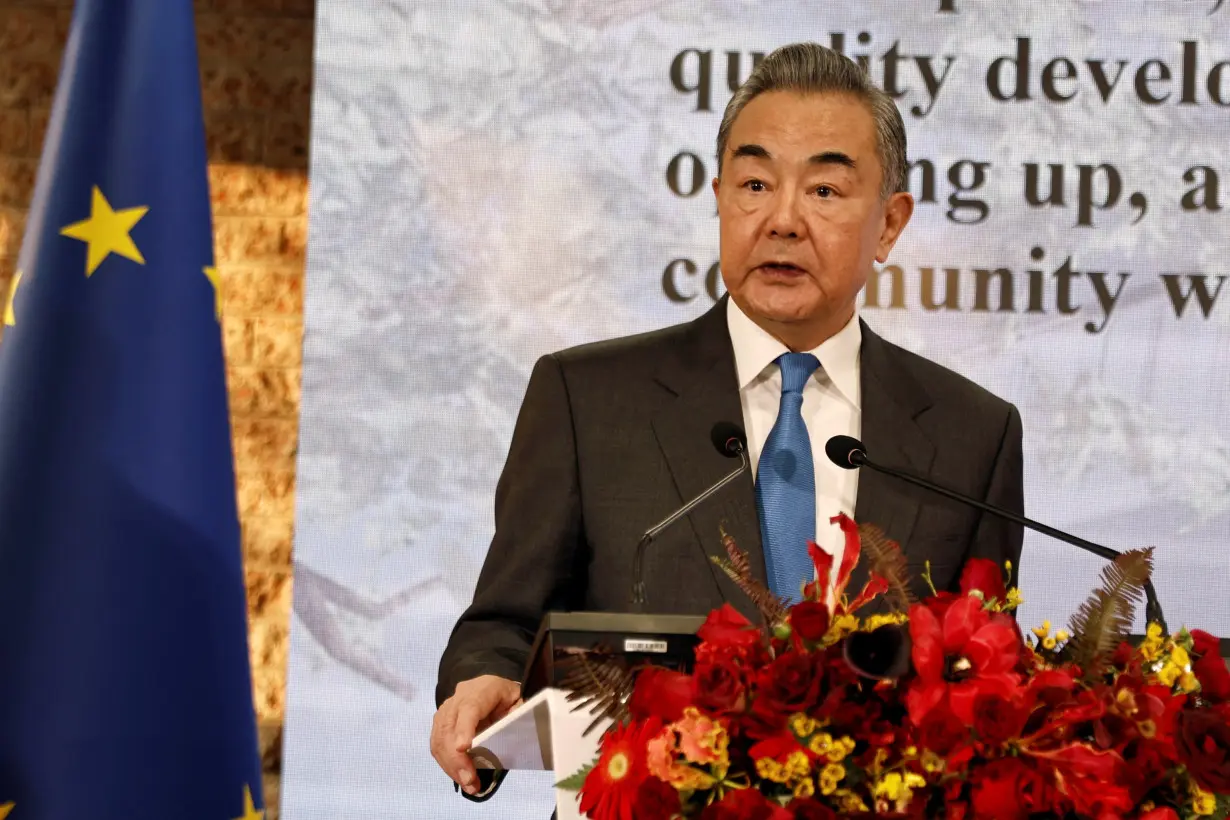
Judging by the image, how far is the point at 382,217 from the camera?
297cm

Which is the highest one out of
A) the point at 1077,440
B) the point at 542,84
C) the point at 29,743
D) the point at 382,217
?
the point at 542,84

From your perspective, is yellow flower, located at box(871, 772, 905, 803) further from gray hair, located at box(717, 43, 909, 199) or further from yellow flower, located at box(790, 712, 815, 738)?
gray hair, located at box(717, 43, 909, 199)

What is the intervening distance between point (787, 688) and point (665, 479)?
102 cm

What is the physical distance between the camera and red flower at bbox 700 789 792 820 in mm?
1038

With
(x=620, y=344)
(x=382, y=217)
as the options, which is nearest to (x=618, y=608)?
(x=620, y=344)

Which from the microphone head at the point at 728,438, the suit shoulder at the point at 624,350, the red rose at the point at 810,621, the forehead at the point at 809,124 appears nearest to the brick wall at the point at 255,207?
the suit shoulder at the point at 624,350

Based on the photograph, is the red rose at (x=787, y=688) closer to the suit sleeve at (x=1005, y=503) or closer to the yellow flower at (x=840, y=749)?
the yellow flower at (x=840, y=749)

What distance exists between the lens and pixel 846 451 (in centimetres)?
163

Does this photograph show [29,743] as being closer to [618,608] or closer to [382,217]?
[618,608]

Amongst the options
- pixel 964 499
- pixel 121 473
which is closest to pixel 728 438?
pixel 964 499

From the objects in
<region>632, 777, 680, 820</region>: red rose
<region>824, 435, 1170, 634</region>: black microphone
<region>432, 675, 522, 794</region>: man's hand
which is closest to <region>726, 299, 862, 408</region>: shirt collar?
<region>824, 435, 1170, 634</region>: black microphone

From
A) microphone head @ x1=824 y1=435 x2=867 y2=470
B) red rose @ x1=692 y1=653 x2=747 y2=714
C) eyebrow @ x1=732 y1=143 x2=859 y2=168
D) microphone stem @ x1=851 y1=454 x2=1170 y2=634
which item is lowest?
red rose @ x1=692 y1=653 x2=747 y2=714

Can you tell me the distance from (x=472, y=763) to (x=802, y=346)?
900mm

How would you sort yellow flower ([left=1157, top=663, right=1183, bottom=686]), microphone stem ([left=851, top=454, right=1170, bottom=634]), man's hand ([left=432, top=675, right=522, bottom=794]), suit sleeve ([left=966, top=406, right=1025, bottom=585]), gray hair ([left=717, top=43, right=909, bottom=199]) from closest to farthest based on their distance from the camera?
yellow flower ([left=1157, top=663, right=1183, bottom=686]), microphone stem ([left=851, top=454, right=1170, bottom=634]), man's hand ([left=432, top=675, right=522, bottom=794]), suit sleeve ([left=966, top=406, right=1025, bottom=585]), gray hair ([left=717, top=43, right=909, bottom=199])
